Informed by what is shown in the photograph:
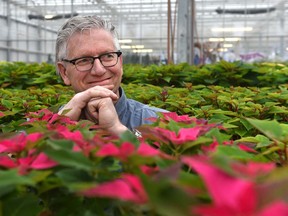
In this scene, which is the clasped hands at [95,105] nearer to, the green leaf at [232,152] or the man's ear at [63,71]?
the man's ear at [63,71]

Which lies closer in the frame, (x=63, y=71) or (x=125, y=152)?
(x=125, y=152)

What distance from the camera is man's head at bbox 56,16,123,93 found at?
192 centimetres

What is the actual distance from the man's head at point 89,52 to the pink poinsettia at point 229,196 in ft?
5.01

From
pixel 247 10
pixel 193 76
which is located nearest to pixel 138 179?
pixel 193 76

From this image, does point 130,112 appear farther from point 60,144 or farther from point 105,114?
point 60,144

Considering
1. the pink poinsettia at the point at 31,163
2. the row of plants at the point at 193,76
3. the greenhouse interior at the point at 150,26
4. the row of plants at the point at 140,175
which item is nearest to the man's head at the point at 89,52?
the row of plants at the point at 140,175

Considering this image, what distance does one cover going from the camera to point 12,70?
419cm

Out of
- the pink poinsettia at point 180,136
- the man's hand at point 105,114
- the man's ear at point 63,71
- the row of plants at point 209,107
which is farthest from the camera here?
the man's ear at point 63,71

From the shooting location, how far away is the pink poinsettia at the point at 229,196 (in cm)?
40

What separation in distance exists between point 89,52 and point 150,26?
48.1 feet

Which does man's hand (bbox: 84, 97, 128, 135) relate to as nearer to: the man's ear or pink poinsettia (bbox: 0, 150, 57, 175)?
the man's ear

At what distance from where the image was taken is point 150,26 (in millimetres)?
16312

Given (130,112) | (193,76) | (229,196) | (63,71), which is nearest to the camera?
(229,196)

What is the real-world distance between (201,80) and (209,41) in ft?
35.4
